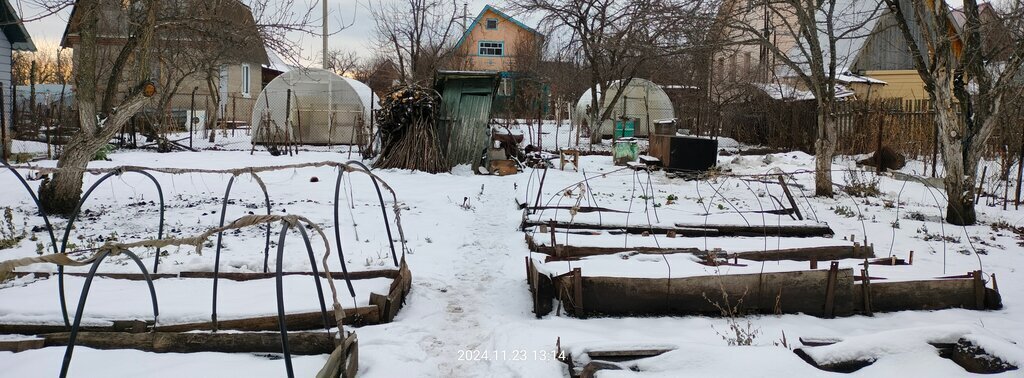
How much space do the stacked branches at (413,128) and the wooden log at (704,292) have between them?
9.77 m

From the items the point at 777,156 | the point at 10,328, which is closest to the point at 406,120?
the point at 777,156

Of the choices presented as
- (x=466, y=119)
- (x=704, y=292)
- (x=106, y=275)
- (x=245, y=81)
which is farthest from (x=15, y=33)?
(x=704, y=292)

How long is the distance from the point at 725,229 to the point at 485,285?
331 centimetres

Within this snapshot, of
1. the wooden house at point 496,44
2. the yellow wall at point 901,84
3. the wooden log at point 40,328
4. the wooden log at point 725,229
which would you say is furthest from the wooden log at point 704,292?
the wooden house at point 496,44

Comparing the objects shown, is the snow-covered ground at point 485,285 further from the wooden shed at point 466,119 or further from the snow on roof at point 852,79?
the snow on roof at point 852,79

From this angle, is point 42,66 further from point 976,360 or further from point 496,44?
point 976,360

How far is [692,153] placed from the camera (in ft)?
47.9

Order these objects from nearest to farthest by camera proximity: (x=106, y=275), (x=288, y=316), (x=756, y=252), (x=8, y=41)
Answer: (x=288, y=316)
(x=106, y=275)
(x=756, y=252)
(x=8, y=41)

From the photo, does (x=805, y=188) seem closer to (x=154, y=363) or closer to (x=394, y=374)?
(x=394, y=374)

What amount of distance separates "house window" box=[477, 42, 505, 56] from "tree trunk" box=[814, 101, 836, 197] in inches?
1314

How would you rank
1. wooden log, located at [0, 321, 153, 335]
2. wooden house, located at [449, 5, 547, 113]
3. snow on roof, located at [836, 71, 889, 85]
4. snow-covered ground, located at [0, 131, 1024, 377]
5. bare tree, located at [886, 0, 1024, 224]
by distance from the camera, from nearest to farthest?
snow-covered ground, located at [0, 131, 1024, 377] → wooden log, located at [0, 321, 153, 335] → bare tree, located at [886, 0, 1024, 224] → snow on roof, located at [836, 71, 889, 85] → wooden house, located at [449, 5, 547, 113]

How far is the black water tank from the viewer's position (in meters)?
14.5

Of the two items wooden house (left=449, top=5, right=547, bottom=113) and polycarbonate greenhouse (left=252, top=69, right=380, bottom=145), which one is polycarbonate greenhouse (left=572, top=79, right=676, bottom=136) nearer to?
polycarbonate greenhouse (left=252, top=69, right=380, bottom=145)

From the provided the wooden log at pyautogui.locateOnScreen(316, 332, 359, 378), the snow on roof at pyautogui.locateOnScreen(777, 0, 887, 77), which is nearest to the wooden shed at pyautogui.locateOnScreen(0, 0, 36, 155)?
the wooden log at pyautogui.locateOnScreen(316, 332, 359, 378)
